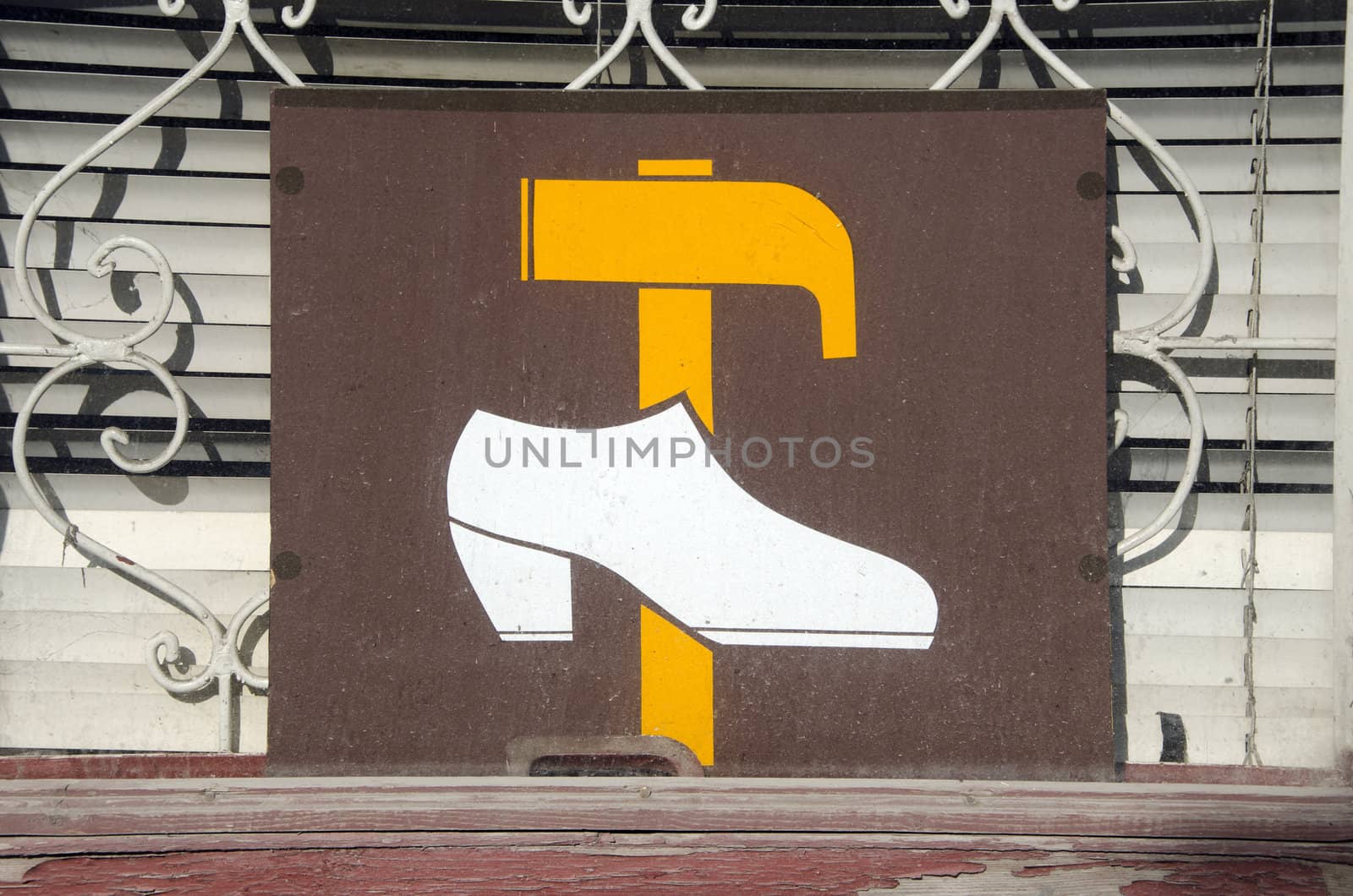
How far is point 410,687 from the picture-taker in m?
2.08

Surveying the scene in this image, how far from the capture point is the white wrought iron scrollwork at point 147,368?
2.16 m

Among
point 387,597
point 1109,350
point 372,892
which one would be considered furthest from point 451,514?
point 1109,350

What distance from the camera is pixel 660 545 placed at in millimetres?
2072

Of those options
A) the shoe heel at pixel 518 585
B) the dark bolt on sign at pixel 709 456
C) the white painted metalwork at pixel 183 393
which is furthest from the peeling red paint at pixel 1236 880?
the shoe heel at pixel 518 585

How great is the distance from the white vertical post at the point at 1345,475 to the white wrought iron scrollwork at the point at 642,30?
1.46 meters

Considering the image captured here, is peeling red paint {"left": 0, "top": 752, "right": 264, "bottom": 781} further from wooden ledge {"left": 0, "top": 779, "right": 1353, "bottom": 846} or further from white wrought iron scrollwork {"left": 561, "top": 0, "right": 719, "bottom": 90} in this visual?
white wrought iron scrollwork {"left": 561, "top": 0, "right": 719, "bottom": 90}

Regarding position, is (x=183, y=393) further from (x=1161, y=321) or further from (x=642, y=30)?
(x=1161, y=321)

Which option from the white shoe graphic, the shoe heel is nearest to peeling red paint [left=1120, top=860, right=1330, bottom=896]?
the white shoe graphic

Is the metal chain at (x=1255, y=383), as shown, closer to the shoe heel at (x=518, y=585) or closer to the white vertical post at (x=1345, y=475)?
the white vertical post at (x=1345, y=475)

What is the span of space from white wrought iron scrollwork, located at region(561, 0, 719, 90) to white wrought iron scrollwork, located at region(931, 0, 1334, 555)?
551mm

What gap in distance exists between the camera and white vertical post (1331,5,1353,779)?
214 cm

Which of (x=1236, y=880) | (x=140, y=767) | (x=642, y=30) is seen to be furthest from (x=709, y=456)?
(x=140, y=767)

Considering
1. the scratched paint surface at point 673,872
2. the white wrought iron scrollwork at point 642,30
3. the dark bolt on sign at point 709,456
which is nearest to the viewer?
the scratched paint surface at point 673,872

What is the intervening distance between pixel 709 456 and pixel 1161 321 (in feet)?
3.50
